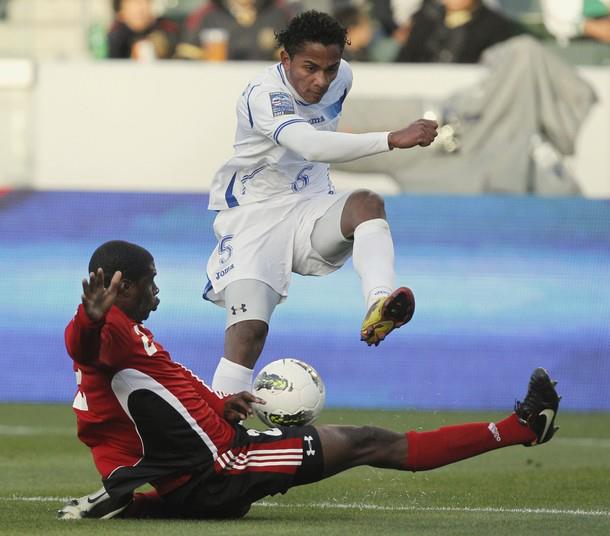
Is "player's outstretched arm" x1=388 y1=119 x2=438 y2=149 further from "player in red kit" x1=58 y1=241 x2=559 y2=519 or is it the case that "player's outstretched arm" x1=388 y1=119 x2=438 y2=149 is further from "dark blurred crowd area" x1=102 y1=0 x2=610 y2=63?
"dark blurred crowd area" x1=102 y1=0 x2=610 y2=63

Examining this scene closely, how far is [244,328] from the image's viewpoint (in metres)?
7.20

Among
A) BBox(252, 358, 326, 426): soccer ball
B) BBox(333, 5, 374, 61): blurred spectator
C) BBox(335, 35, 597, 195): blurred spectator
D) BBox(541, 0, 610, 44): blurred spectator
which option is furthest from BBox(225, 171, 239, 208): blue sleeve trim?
BBox(541, 0, 610, 44): blurred spectator


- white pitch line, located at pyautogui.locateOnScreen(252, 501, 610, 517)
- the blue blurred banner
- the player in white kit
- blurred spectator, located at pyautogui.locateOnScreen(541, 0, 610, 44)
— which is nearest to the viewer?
white pitch line, located at pyautogui.locateOnScreen(252, 501, 610, 517)

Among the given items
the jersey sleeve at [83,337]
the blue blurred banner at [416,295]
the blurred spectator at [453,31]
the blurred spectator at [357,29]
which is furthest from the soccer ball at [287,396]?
the blurred spectator at [453,31]

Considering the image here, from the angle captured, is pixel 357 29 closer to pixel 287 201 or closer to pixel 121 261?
pixel 287 201

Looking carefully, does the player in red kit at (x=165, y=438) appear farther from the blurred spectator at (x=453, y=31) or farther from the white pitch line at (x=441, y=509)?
the blurred spectator at (x=453, y=31)

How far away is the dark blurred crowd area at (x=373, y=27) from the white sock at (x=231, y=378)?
855 cm

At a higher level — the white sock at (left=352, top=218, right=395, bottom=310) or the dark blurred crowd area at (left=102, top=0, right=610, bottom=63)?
the dark blurred crowd area at (left=102, top=0, right=610, bottom=63)

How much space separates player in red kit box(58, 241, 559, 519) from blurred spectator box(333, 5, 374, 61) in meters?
9.54

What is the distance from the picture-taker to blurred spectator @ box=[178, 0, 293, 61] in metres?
15.3

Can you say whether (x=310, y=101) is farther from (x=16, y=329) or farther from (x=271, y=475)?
(x=16, y=329)

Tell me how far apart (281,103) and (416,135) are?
1.00m

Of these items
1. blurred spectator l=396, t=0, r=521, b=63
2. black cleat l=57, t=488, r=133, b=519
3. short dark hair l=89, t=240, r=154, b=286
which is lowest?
black cleat l=57, t=488, r=133, b=519

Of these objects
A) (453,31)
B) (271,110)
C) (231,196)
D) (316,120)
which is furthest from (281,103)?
(453,31)
